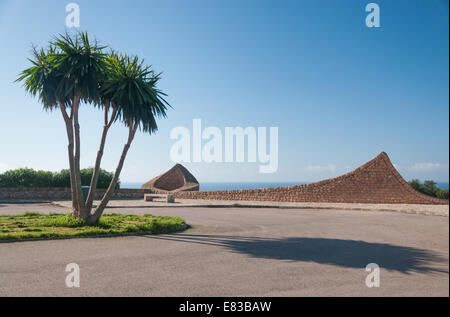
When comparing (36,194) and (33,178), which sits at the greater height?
(33,178)

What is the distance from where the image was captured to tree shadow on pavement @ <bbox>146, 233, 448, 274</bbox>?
239 inches

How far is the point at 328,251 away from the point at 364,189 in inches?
686

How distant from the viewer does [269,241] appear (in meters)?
8.55

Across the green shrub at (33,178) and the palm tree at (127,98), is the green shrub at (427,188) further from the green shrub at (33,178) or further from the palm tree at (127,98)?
the green shrub at (33,178)

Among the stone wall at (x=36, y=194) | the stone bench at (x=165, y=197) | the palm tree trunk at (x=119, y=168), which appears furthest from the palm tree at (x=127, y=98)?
the stone wall at (x=36, y=194)

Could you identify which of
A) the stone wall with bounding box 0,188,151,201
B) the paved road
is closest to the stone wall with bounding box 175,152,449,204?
the paved road

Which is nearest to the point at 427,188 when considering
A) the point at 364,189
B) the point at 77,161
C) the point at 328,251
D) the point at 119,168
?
the point at 364,189

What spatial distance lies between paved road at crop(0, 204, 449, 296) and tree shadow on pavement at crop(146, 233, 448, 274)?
0.06 feet

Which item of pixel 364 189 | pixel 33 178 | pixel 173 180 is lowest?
pixel 364 189

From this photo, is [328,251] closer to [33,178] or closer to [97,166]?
[97,166]

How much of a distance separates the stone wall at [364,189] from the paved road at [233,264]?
13700 millimetres

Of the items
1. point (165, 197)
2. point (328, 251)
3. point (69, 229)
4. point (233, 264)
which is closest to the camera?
point (233, 264)

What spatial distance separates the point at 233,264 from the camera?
603cm
